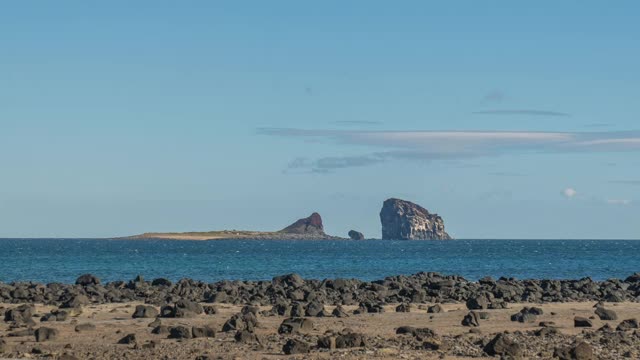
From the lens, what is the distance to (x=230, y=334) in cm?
3167

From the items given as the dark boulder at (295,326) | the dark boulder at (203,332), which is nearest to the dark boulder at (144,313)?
the dark boulder at (295,326)

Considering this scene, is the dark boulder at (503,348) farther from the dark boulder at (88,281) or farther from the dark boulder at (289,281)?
the dark boulder at (88,281)

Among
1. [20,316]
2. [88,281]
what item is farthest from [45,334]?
[88,281]

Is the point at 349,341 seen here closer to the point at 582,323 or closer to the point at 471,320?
the point at 471,320

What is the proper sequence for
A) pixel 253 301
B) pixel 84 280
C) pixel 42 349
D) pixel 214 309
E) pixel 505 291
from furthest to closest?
pixel 84 280, pixel 505 291, pixel 253 301, pixel 214 309, pixel 42 349

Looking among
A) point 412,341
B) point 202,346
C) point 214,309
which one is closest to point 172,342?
point 202,346

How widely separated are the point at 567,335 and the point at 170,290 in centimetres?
2596

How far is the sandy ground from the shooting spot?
2770cm

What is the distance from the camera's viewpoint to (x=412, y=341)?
2988 centimetres

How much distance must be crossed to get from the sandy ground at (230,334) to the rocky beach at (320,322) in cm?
4

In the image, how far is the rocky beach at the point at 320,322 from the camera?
92.1ft

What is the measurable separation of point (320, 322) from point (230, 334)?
5.16 meters

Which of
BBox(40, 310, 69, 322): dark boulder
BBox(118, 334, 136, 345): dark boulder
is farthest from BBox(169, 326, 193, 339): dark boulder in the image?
BBox(40, 310, 69, 322): dark boulder

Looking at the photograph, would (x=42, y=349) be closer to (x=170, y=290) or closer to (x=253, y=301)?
(x=253, y=301)
